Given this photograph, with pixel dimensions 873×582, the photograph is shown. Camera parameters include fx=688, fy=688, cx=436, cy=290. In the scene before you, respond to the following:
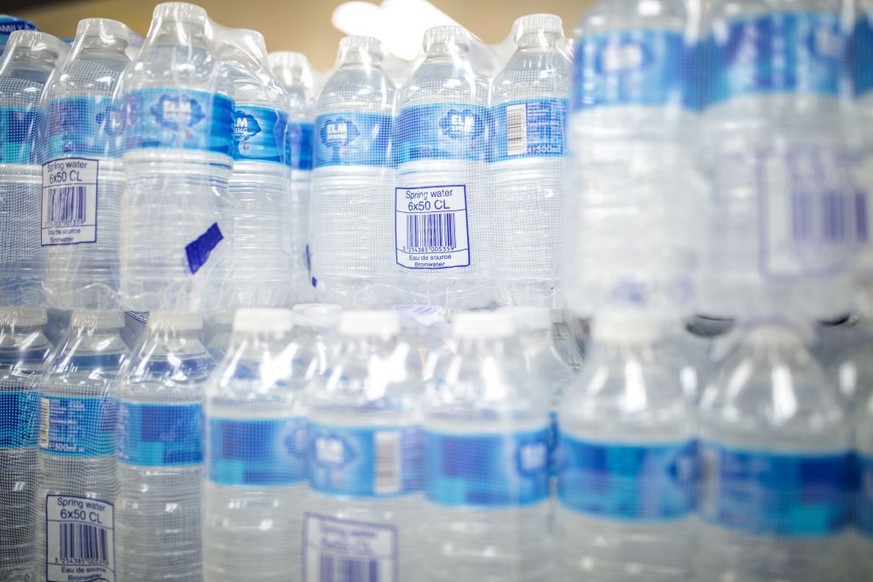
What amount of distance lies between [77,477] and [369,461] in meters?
0.90

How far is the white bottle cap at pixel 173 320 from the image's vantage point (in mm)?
1609

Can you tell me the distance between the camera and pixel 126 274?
1.59m

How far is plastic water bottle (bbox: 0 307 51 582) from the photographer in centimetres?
182

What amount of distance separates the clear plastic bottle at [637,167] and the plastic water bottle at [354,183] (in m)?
0.67

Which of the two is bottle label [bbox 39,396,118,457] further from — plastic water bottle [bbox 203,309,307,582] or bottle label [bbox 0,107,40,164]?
bottle label [bbox 0,107,40,164]

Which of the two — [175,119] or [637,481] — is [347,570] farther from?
[175,119]

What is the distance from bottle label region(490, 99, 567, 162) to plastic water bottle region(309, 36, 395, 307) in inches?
13.7

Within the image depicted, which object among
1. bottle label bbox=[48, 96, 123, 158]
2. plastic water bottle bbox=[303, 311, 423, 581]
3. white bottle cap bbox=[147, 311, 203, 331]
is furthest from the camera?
bottle label bbox=[48, 96, 123, 158]

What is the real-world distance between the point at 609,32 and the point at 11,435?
1.76 m

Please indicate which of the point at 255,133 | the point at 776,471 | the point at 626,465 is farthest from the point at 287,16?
the point at 776,471

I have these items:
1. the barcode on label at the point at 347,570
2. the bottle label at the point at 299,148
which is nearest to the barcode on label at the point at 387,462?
the barcode on label at the point at 347,570

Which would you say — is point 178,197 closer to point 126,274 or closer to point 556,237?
point 126,274

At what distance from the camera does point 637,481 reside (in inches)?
41.9

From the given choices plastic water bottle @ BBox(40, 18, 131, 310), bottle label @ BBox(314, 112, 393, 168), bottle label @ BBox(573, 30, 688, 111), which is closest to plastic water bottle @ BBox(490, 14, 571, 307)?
bottle label @ BBox(314, 112, 393, 168)
